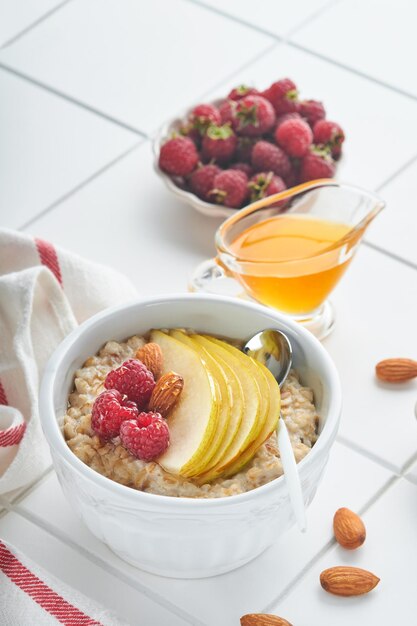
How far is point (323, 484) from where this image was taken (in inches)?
52.5

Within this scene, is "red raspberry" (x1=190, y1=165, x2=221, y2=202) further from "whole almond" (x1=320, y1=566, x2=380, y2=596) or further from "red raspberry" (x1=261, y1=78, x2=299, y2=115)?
"whole almond" (x1=320, y1=566, x2=380, y2=596)

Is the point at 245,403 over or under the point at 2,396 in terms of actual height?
over

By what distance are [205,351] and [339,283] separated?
1.17 ft

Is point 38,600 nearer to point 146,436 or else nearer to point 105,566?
point 105,566

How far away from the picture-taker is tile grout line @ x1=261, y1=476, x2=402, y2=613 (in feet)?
4.02

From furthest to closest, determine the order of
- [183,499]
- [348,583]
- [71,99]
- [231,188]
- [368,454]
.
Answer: [71,99], [231,188], [368,454], [348,583], [183,499]

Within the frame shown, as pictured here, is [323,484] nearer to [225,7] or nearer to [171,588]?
[171,588]

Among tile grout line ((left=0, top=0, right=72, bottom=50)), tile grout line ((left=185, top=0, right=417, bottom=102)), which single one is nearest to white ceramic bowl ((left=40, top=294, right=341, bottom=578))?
tile grout line ((left=185, top=0, right=417, bottom=102))

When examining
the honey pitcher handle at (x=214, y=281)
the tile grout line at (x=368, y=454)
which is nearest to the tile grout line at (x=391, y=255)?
the honey pitcher handle at (x=214, y=281)

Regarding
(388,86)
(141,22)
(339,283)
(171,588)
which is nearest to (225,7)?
(141,22)

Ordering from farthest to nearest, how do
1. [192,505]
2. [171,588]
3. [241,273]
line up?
[241,273]
[171,588]
[192,505]

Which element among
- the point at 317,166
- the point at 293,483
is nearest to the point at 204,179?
the point at 317,166

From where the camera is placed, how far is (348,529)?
49.7 inches

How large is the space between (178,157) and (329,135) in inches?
8.4
